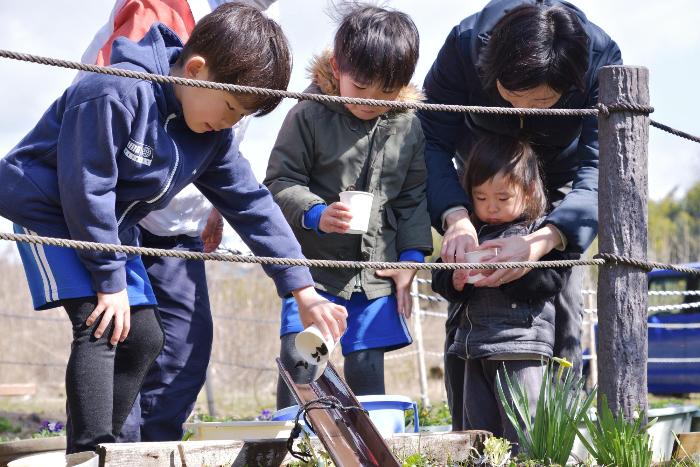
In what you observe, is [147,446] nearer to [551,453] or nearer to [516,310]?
[551,453]

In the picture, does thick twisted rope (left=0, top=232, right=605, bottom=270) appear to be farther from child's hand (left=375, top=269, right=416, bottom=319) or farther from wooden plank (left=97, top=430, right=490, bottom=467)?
child's hand (left=375, top=269, right=416, bottom=319)

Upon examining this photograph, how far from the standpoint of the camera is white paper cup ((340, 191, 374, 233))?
3.13 m

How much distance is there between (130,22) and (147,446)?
4.85 feet

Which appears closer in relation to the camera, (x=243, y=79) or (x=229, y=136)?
(x=243, y=79)

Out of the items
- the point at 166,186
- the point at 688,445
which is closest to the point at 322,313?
the point at 166,186

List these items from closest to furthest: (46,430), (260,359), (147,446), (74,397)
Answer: (147,446) → (74,397) → (46,430) → (260,359)

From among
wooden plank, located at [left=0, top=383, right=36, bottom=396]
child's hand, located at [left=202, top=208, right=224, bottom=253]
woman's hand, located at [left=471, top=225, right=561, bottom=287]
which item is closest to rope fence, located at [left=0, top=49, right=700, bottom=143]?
woman's hand, located at [left=471, top=225, right=561, bottom=287]

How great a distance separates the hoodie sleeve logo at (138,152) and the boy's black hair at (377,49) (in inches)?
36.7

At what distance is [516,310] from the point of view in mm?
3254

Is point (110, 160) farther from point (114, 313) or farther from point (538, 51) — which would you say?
point (538, 51)

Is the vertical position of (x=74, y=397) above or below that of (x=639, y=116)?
below

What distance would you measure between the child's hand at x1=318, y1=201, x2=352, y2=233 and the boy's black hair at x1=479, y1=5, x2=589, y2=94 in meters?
0.64

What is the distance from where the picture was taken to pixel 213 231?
3760 mm

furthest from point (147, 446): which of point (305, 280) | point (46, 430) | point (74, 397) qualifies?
point (46, 430)
